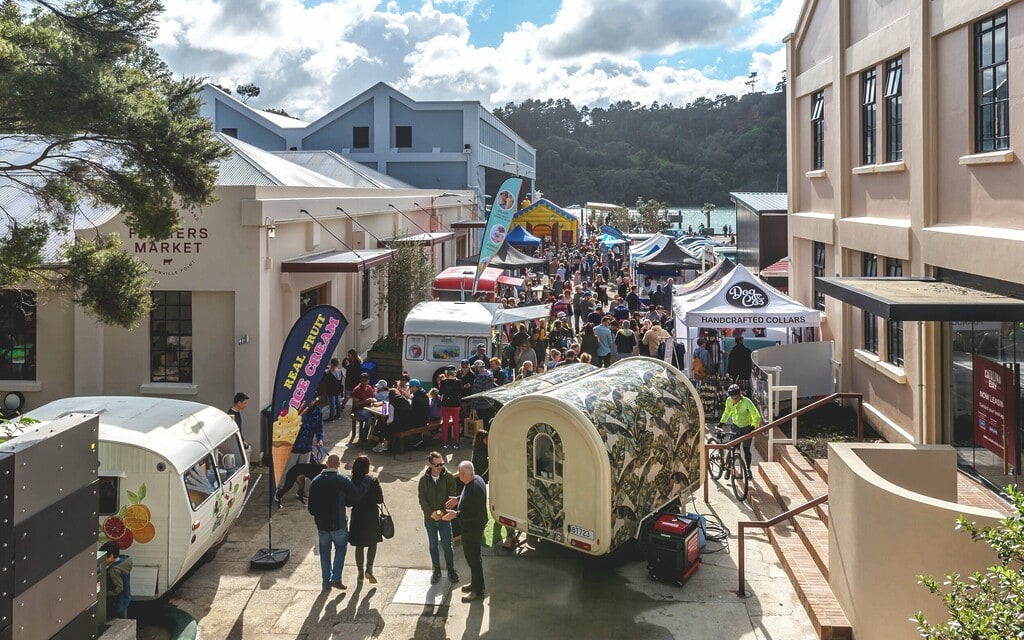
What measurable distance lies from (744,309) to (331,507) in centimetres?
933

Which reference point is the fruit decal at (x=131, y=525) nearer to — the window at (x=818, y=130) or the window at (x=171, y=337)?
the window at (x=171, y=337)

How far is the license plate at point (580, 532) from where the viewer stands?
9.24 metres

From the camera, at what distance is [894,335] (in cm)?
1386

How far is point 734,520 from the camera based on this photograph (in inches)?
462

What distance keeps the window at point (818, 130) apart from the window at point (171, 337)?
13.2m

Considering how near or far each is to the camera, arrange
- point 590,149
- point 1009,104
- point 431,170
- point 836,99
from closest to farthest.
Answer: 1. point 1009,104
2. point 836,99
3. point 431,170
4. point 590,149

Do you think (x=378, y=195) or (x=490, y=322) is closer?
(x=490, y=322)

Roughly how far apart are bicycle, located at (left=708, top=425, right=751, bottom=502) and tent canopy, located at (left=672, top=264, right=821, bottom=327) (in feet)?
7.38

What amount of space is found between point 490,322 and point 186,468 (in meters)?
9.62

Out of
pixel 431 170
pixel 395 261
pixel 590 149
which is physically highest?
pixel 590 149

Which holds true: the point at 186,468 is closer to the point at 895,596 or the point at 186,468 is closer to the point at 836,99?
the point at 895,596

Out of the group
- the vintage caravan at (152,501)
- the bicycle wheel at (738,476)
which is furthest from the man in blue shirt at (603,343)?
the vintage caravan at (152,501)

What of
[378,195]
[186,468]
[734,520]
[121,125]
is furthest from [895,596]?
[378,195]

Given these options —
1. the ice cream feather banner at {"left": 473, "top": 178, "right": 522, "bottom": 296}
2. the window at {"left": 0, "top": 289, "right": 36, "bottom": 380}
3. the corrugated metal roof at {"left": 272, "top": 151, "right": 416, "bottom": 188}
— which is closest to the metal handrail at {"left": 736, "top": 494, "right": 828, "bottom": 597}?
the window at {"left": 0, "top": 289, "right": 36, "bottom": 380}
